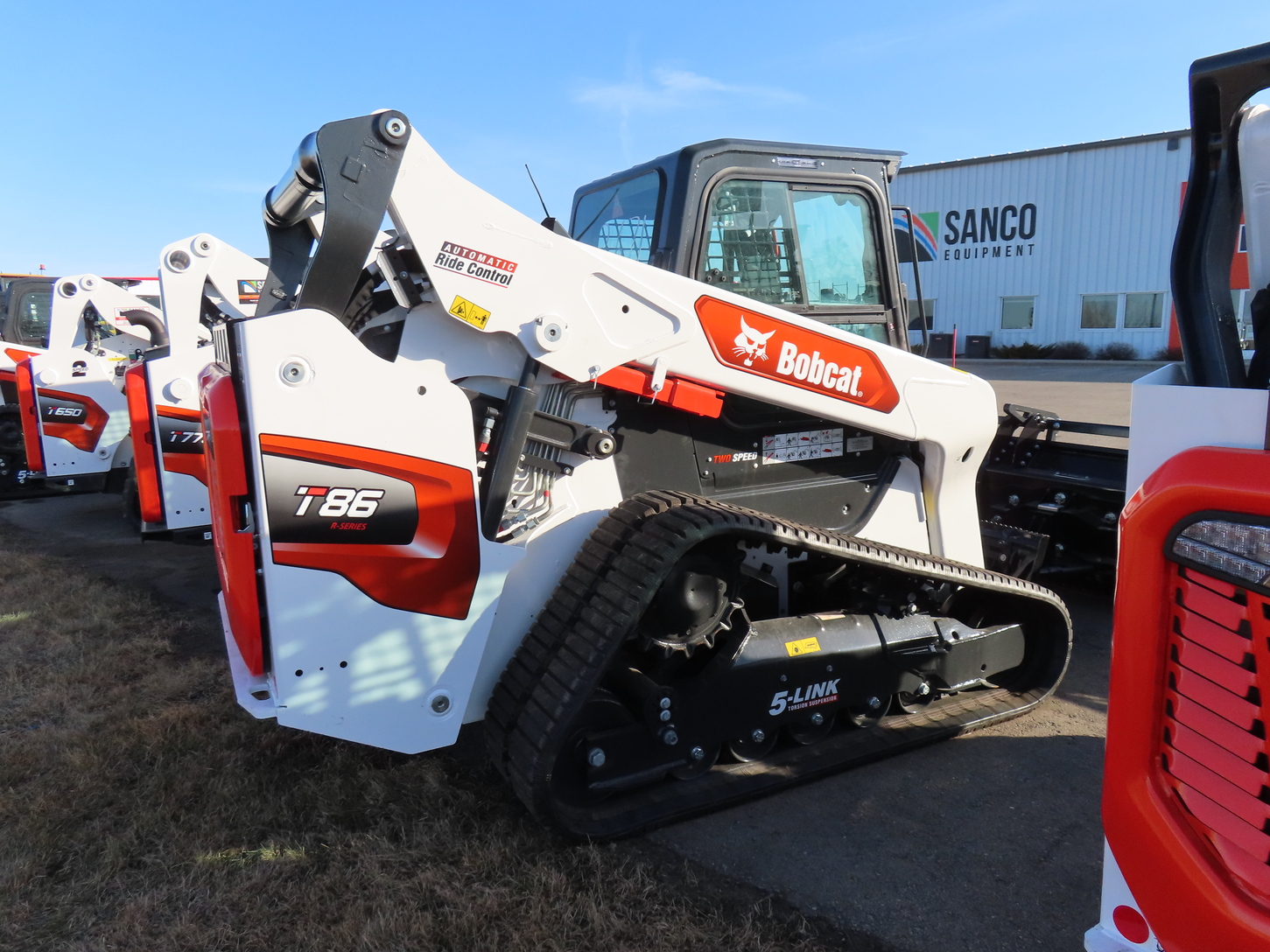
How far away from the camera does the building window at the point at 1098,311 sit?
24487 mm

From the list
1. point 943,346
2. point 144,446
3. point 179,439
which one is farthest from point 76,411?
point 943,346

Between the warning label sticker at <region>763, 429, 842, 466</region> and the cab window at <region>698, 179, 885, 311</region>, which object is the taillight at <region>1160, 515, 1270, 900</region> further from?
the cab window at <region>698, 179, 885, 311</region>

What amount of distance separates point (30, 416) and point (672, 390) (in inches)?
307

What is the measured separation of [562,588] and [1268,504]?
7.05ft

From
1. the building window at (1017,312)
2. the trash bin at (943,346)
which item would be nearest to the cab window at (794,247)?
the trash bin at (943,346)

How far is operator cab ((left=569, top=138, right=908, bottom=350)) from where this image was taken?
3.44 m

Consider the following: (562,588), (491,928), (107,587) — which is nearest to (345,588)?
(562,588)

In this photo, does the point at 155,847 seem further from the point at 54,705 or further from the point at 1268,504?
the point at 1268,504

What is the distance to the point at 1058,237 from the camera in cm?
2473

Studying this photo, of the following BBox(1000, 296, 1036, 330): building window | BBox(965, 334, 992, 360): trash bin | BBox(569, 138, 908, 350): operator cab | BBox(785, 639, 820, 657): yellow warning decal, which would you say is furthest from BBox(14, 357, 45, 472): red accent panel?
BBox(1000, 296, 1036, 330): building window

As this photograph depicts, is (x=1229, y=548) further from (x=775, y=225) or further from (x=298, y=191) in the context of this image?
(x=298, y=191)

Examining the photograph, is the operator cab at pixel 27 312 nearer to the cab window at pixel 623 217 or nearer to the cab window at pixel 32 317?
the cab window at pixel 32 317

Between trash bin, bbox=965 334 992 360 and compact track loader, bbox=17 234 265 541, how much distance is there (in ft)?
75.1

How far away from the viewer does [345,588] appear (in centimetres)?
267
